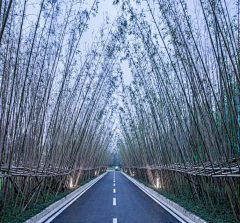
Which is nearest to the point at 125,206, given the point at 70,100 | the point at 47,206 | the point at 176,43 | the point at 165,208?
the point at 165,208

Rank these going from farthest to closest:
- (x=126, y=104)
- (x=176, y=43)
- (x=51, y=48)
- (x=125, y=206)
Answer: (x=126, y=104), (x=125, y=206), (x=51, y=48), (x=176, y=43)

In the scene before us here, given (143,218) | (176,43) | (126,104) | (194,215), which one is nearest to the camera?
(194,215)

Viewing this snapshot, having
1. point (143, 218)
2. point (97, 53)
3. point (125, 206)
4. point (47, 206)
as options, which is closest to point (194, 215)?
point (143, 218)

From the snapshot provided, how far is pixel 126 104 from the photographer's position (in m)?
14.7

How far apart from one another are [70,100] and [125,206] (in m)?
4.04

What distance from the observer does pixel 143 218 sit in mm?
5594

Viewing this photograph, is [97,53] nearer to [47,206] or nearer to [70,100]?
[70,100]

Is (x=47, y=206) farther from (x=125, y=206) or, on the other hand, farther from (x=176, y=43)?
(x=176, y=43)

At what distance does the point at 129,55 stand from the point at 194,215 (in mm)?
5351

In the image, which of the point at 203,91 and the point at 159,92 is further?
the point at 159,92

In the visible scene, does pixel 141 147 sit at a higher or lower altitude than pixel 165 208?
higher

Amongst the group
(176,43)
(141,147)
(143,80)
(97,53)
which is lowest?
(141,147)

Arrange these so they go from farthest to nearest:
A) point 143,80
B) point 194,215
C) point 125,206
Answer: point 143,80 < point 125,206 < point 194,215

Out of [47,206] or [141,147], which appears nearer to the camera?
[47,206]
